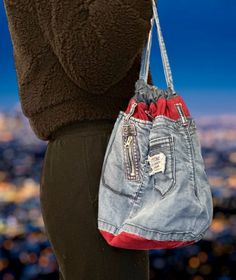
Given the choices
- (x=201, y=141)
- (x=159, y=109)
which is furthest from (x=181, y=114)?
(x=201, y=141)

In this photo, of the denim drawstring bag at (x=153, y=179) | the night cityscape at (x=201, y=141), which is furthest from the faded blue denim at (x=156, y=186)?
the night cityscape at (x=201, y=141)

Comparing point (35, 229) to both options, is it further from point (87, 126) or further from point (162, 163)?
point (162, 163)

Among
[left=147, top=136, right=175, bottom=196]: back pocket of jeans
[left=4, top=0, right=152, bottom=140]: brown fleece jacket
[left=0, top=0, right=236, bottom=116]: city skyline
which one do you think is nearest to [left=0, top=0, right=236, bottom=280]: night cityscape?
[left=0, top=0, right=236, bottom=116]: city skyline

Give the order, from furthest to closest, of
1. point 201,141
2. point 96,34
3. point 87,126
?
point 201,141, point 87,126, point 96,34

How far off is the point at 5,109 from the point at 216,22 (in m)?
0.85

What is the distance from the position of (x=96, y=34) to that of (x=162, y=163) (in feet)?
0.79

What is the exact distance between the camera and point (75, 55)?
3.33 feet

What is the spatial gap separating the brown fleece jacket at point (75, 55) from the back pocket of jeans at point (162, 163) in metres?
0.14

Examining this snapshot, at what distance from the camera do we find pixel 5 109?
7.47 ft

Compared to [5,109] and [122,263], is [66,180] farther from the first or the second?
[5,109]

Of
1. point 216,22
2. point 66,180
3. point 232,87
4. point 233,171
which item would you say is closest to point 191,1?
point 216,22

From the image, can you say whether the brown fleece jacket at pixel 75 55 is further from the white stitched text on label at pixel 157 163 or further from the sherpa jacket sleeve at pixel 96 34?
the white stitched text on label at pixel 157 163

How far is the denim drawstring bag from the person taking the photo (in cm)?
98

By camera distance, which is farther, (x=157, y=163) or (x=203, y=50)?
(x=203, y=50)
